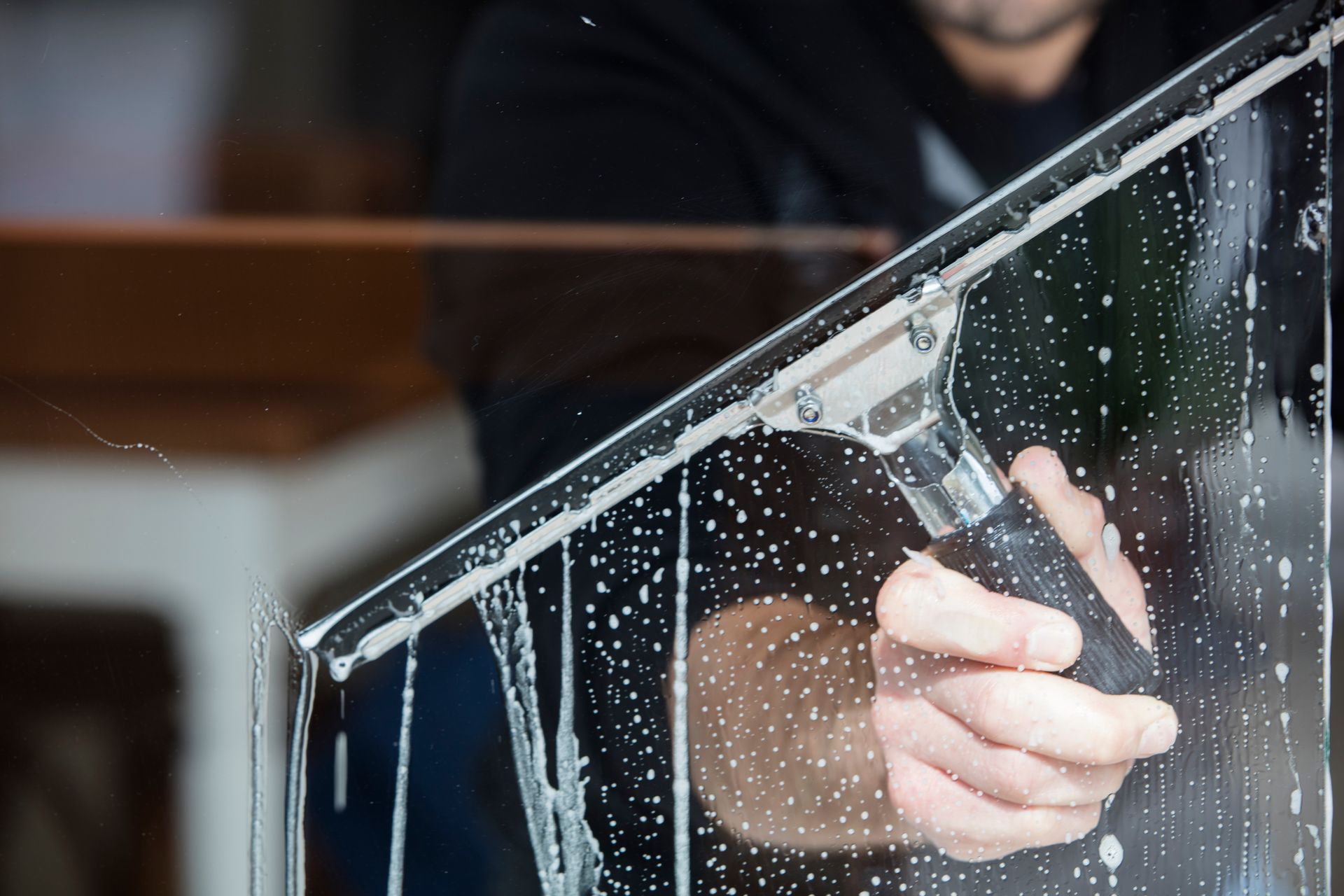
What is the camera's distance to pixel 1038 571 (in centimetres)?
42

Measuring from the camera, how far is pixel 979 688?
42cm

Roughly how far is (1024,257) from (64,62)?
1.49ft

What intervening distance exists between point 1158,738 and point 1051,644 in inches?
3.2

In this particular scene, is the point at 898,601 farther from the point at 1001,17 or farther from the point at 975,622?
the point at 1001,17

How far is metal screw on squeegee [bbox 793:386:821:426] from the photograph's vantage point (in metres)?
0.41

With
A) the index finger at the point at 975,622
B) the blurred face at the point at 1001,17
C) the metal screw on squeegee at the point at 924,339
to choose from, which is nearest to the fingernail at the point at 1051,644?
the index finger at the point at 975,622

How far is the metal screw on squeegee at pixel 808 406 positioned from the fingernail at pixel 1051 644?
0.14 m

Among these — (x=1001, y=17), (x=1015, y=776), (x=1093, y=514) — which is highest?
(x=1001, y=17)

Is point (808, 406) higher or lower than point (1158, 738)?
higher

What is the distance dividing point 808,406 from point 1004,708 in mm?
167

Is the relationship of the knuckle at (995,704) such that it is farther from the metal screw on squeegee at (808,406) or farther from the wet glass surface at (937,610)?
the metal screw on squeegee at (808,406)

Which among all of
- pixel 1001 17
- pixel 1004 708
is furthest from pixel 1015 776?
pixel 1001 17

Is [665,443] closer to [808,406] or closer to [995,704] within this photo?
[808,406]

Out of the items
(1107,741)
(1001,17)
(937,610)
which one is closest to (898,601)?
(937,610)
